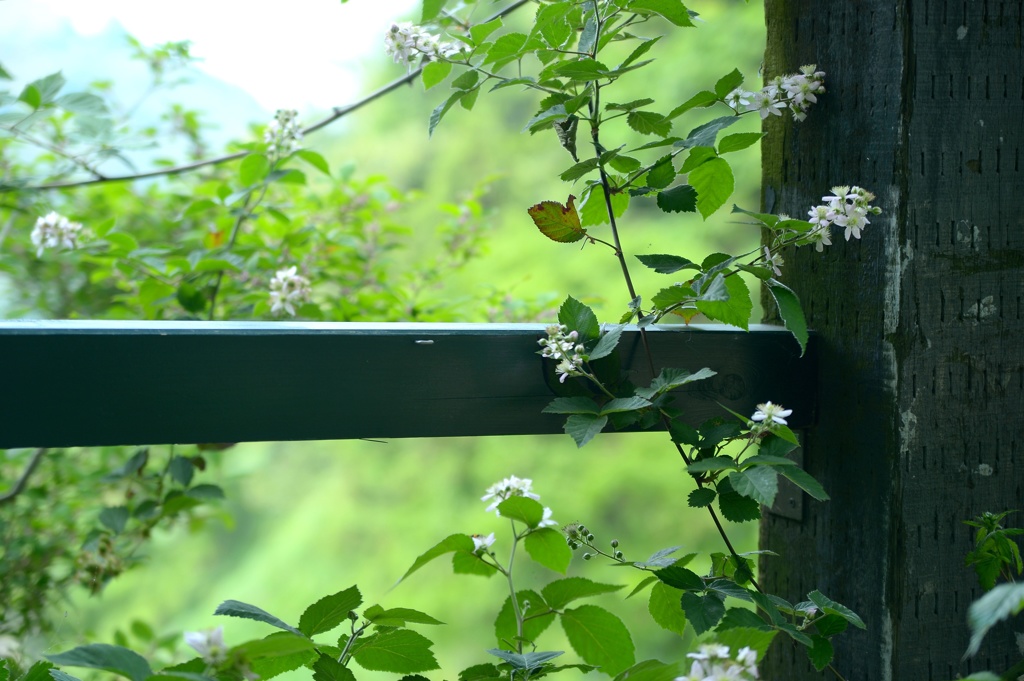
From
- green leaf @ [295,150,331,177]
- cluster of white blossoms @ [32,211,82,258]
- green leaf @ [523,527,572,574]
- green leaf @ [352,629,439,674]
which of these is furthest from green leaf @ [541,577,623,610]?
cluster of white blossoms @ [32,211,82,258]

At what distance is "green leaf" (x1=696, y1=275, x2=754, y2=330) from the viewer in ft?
1.82

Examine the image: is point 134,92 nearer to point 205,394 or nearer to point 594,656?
point 205,394

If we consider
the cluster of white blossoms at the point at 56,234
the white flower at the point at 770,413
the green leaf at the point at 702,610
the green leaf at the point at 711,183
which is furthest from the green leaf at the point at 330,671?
the cluster of white blossoms at the point at 56,234

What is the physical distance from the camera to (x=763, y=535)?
785 mm

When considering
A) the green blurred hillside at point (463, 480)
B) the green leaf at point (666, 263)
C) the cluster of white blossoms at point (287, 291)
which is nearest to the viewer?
the green leaf at point (666, 263)

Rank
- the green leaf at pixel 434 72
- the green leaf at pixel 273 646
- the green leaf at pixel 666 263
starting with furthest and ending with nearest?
the green leaf at pixel 434 72 < the green leaf at pixel 666 263 < the green leaf at pixel 273 646

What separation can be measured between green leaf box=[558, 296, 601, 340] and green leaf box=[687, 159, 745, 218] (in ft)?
0.42

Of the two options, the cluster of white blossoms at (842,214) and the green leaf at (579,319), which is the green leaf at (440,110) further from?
the cluster of white blossoms at (842,214)

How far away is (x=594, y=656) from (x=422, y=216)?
402 cm

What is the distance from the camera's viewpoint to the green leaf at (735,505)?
1.84 feet

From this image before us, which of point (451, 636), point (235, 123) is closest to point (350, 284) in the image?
point (235, 123)

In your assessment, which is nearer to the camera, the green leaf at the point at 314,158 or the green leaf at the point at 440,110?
the green leaf at the point at 440,110

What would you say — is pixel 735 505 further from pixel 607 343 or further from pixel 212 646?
pixel 212 646

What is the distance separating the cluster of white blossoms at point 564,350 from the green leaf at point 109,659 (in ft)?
1.08
